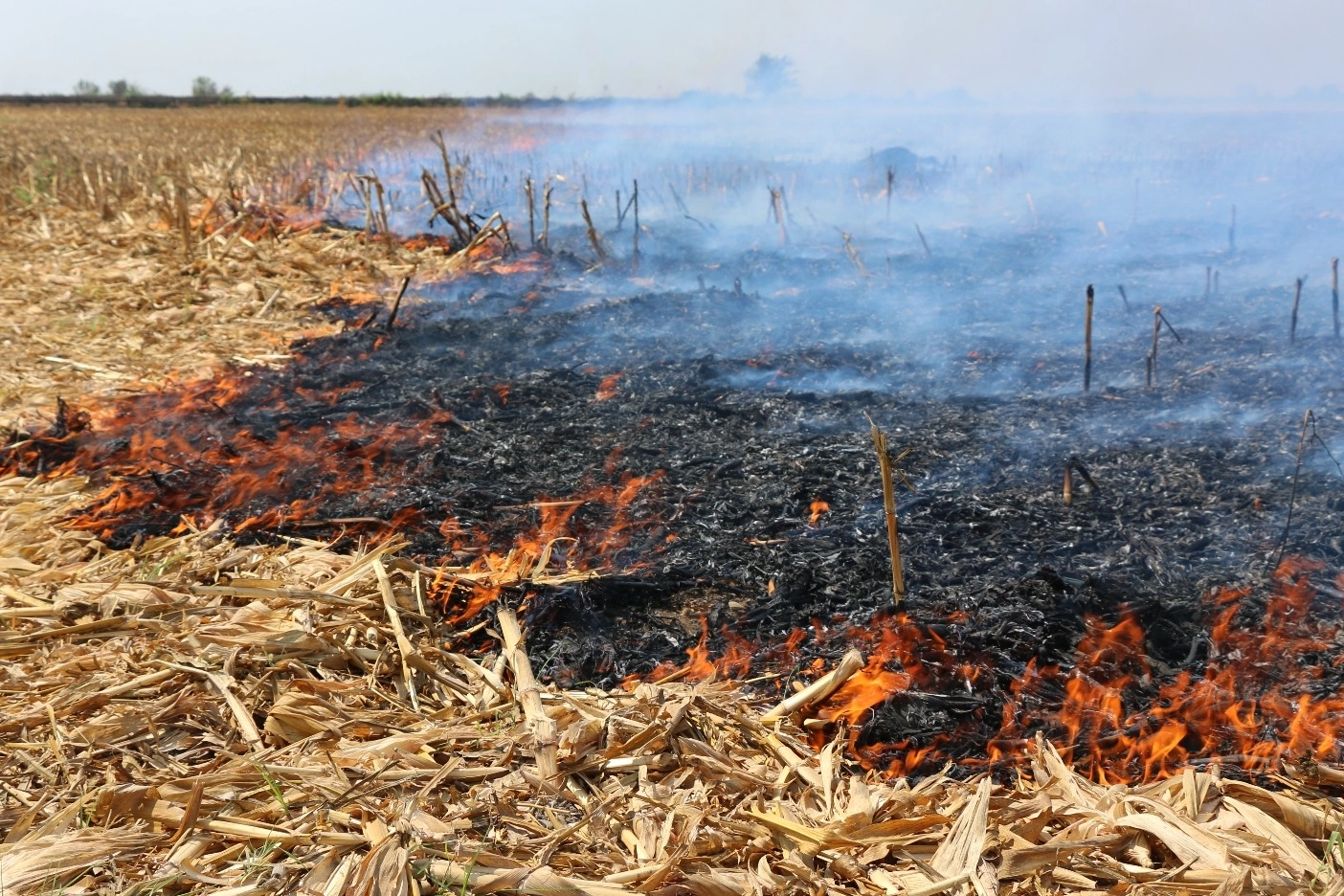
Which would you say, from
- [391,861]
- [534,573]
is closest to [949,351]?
[534,573]

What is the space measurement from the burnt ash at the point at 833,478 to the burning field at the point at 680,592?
0.03 meters

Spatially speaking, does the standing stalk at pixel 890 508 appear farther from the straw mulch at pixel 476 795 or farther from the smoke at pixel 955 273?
the smoke at pixel 955 273

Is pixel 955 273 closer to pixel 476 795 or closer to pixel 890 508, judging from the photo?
pixel 890 508

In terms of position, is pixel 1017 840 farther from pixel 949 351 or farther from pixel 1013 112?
pixel 1013 112

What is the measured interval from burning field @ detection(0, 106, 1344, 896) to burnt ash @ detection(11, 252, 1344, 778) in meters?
0.03

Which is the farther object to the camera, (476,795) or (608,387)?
(608,387)

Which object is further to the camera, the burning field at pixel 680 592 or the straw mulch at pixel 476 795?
the burning field at pixel 680 592

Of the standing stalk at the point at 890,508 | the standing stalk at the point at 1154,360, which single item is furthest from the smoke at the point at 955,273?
the standing stalk at the point at 890,508

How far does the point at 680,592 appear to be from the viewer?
15.0 ft

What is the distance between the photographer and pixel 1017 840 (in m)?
2.78

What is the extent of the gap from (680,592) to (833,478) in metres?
1.46

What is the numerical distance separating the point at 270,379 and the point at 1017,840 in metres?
7.40

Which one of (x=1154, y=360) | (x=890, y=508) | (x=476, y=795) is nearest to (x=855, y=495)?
(x=890, y=508)

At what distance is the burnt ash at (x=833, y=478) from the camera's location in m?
4.07
